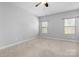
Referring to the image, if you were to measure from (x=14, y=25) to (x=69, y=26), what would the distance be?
7.76 ft

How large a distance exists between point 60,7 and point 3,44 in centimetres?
267

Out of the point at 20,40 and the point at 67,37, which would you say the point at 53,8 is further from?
the point at 20,40

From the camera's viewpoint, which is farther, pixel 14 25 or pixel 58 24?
pixel 14 25

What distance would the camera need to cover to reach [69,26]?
2.78 m

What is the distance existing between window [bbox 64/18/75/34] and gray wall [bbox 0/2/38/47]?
1.14m

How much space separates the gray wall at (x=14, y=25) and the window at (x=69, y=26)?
3.74ft

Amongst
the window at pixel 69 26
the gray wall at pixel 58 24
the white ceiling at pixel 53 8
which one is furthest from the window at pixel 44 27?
the window at pixel 69 26

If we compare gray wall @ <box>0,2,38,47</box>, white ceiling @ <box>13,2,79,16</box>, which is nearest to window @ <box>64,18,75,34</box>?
white ceiling @ <box>13,2,79,16</box>

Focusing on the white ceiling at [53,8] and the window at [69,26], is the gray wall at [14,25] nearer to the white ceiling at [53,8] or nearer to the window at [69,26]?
the white ceiling at [53,8]

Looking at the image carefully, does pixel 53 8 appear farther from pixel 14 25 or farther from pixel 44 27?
pixel 14 25

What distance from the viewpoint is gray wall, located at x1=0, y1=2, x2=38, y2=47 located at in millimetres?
3066

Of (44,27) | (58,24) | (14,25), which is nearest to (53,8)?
(58,24)

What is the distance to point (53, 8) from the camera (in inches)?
115

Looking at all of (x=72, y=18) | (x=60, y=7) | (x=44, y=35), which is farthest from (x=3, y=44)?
(x=72, y=18)
